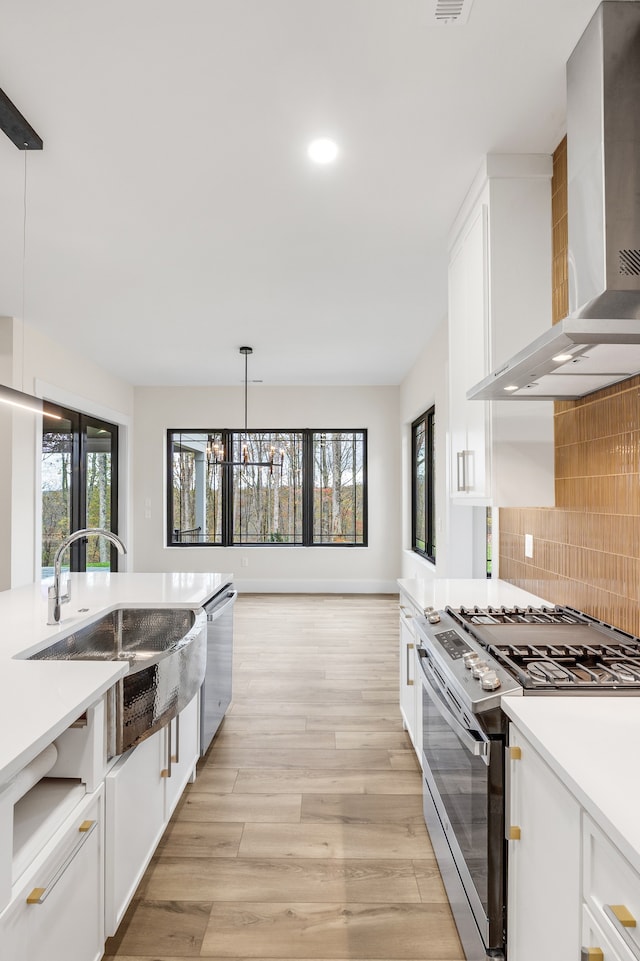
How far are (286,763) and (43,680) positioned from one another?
1.72m

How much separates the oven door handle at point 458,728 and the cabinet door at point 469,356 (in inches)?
35.0

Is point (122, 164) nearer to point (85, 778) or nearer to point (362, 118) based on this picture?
point (362, 118)

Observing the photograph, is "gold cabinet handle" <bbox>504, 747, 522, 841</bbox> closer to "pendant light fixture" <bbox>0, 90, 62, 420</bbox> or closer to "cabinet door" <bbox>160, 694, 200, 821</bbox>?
"cabinet door" <bbox>160, 694, 200, 821</bbox>

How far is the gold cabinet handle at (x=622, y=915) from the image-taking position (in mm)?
812

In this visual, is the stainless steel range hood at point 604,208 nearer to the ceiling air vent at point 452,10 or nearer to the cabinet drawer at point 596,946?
the ceiling air vent at point 452,10

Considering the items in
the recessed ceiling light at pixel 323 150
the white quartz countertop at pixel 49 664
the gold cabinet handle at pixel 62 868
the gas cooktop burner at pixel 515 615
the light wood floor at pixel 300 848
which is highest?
the recessed ceiling light at pixel 323 150

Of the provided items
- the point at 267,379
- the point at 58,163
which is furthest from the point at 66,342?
the point at 58,163

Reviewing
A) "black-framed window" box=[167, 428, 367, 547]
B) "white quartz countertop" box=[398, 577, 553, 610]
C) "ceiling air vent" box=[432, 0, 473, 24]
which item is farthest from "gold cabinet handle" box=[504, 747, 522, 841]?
"black-framed window" box=[167, 428, 367, 547]

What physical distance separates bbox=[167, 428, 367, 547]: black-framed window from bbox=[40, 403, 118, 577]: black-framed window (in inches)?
33.3

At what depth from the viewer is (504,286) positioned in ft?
7.38

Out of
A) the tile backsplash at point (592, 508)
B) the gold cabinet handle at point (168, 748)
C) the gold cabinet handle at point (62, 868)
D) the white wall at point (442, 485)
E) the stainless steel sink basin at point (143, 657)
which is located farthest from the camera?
the white wall at point (442, 485)

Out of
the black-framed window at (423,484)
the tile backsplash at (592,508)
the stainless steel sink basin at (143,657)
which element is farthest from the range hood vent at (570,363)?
the black-framed window at (423,484)

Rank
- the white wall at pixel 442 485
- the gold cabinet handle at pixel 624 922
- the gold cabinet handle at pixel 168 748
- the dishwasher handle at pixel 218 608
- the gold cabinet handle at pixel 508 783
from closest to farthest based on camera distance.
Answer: the gold cabinet handle at pixel 624 922 → the gold cabinet handle at pixel 508 783 → the gold cabinet handle at pixel 168 748 → the dishwasher handle at pixel 218 608 → the white wall at pixel 442 485

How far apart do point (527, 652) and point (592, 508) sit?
2.30ft
